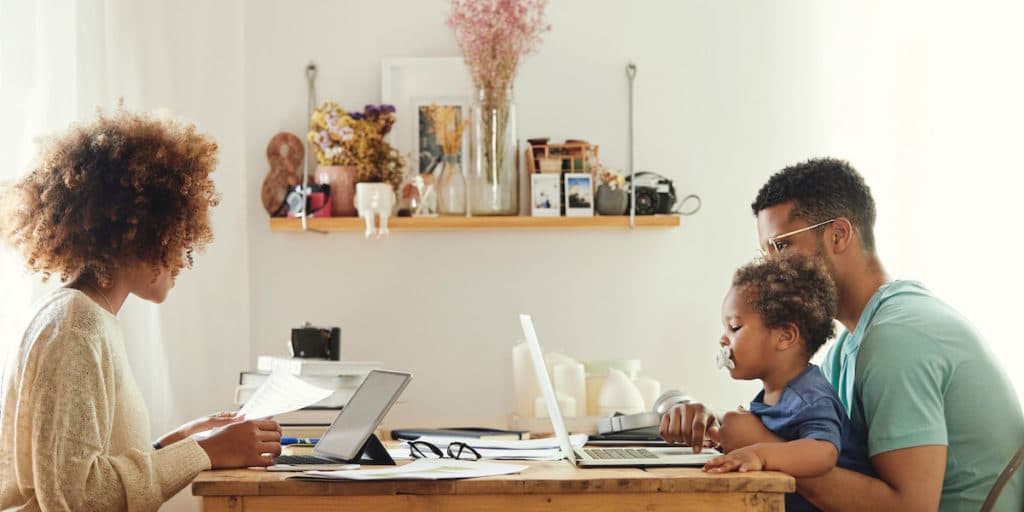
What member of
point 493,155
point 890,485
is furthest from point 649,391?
point 890,485

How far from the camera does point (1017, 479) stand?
174 centimetres

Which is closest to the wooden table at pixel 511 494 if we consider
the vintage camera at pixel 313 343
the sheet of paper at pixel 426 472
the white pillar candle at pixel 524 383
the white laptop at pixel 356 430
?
the sheet of paper at pixel 426 472

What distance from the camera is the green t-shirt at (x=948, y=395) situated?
1.69 m

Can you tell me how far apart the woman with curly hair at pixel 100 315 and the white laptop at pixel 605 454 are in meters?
0.42

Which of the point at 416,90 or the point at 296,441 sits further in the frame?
the point at 416,90

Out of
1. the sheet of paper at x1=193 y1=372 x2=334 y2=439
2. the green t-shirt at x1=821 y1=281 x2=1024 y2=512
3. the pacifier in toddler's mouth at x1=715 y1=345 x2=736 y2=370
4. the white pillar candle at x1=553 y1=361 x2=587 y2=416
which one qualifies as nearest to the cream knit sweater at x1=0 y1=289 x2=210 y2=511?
the sheet of paper at x1=193 y1=372 x2=334 y2=439

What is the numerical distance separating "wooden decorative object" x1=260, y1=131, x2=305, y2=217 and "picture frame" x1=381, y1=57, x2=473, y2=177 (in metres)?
0.30

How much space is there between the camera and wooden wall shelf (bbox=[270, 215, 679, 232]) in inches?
123

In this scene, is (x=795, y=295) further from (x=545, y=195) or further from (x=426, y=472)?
(x=545, y=195)

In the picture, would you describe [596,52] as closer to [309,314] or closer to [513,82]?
[513,82]

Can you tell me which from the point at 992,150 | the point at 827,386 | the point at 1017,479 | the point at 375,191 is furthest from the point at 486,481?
the point at 992,150

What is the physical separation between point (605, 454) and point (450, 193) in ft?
5.21

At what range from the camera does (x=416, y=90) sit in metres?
3.25

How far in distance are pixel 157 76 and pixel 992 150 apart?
2427mm
